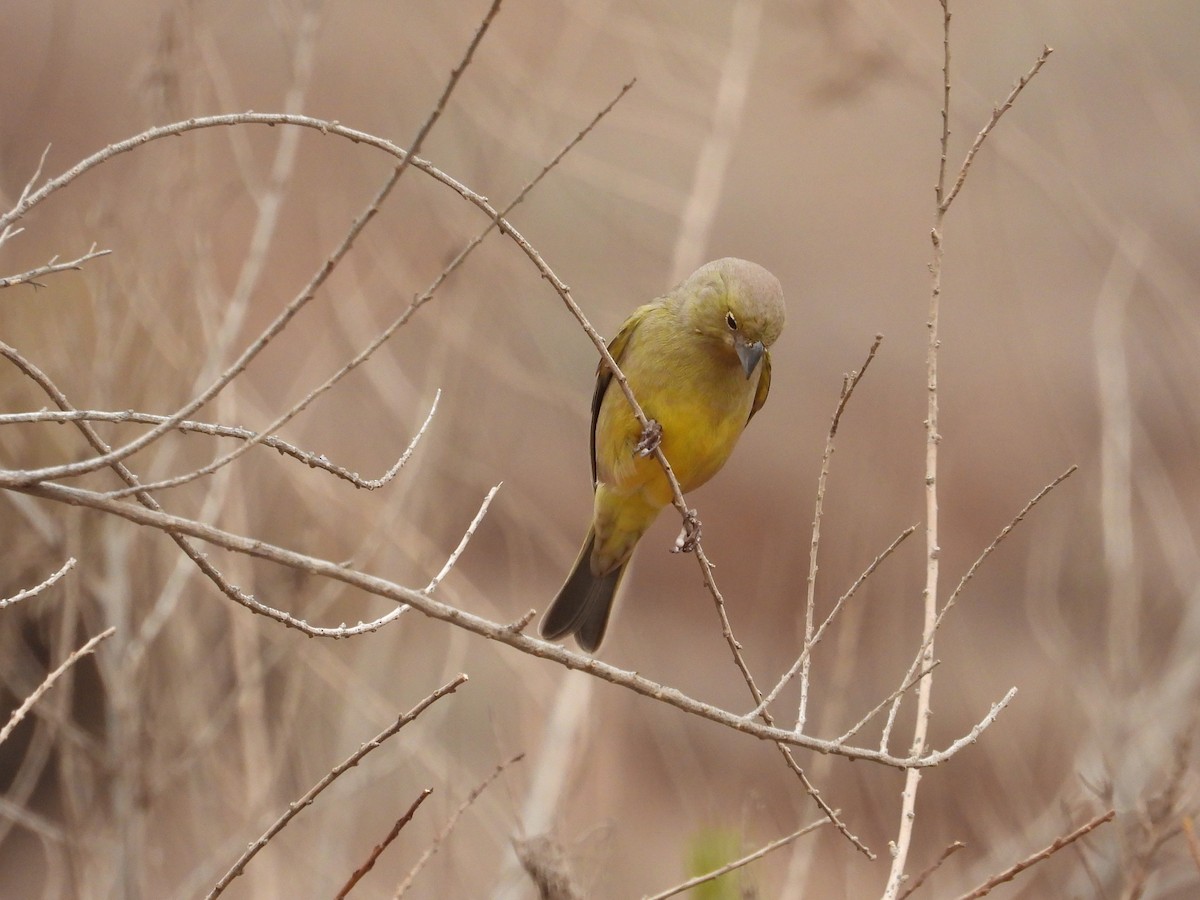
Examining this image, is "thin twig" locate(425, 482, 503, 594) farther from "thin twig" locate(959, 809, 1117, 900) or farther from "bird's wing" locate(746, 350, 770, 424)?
"bird's wing" locate(746, 350, 770, 424)

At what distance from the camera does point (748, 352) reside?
14.1 ft

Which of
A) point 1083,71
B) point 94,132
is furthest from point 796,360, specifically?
Result: point 94,132

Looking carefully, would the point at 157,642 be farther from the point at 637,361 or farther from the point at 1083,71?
the point at 1083,71

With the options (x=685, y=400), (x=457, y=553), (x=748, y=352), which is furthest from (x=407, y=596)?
(x=685, y=400)

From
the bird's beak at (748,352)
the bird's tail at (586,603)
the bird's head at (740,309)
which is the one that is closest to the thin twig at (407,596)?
the bird's beak at (748,352)

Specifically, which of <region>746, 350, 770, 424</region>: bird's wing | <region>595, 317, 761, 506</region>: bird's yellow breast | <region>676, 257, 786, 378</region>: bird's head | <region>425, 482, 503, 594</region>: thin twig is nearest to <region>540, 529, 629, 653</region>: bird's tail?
<region>595, 317, 761, 506</region>: bird's yellow breast

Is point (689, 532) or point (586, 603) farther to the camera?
point (586, 603)

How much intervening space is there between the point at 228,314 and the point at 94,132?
27.3 ft

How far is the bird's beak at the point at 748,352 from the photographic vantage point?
169 inches

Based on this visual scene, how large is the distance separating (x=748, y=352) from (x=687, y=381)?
0.35 meters

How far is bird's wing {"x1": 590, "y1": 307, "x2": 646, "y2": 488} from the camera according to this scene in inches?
198

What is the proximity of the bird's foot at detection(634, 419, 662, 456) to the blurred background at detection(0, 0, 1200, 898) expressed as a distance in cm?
101

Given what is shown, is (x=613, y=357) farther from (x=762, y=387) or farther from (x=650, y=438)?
(x=650, y=438)

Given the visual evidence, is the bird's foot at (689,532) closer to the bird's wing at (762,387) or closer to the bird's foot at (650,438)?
the bird's foot at (650,438)
